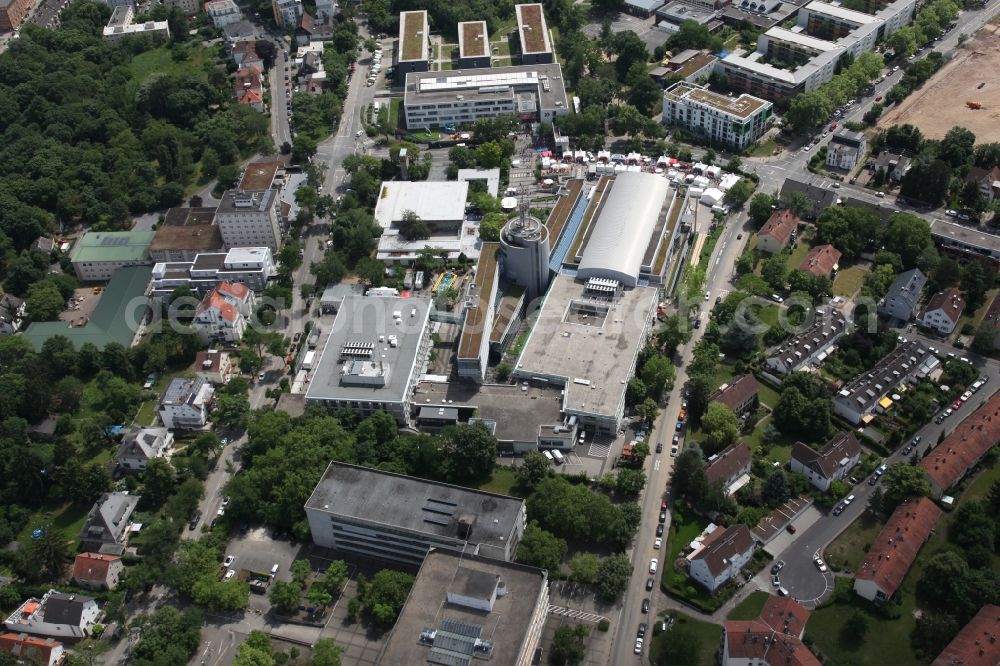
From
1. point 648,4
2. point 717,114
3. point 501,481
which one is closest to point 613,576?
point 501,481

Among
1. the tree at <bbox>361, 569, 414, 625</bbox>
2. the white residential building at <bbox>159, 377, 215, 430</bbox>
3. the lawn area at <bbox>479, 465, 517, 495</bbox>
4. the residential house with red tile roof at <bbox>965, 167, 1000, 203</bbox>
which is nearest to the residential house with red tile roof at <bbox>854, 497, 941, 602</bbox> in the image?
the lawn area at <bbox>479, 465, 517, 495</bbox>

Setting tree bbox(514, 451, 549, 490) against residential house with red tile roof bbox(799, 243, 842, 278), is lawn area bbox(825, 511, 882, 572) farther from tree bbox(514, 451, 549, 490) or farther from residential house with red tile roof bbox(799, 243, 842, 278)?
residential house with red tile roof bbox(799, 243, 842, 278)

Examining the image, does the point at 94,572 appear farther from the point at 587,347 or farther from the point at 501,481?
the point at 587,347

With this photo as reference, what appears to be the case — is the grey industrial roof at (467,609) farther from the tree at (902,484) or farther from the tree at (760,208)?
the tree at (760,208)

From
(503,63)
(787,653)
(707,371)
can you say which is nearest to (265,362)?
(707,371)

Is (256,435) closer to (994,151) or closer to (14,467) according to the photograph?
(14,467)

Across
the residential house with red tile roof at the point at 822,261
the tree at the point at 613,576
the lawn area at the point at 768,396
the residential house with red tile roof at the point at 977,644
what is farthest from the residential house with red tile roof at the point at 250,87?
the residential house with red tile roof at the point at 977,644

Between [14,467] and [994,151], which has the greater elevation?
[994,151]
